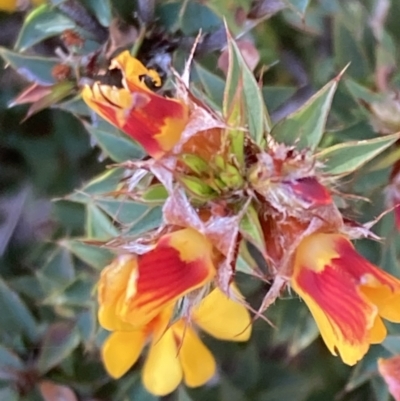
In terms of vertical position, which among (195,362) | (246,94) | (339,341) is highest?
(246,94)

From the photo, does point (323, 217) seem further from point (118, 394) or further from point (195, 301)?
point (118, 394)

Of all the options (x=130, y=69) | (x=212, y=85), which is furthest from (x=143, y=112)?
(x=212, y=85)

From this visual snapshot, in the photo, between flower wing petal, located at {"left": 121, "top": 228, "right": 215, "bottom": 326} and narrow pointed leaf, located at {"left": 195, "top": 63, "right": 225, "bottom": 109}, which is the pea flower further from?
narrow pointed leaf, located at {"left": 195, "top": 63, "right": 225, "bottom": 109}

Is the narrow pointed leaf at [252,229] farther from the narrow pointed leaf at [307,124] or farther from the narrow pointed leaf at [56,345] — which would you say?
the narrow pointed leaf at [56,345]

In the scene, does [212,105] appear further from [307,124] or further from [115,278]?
[115,278]

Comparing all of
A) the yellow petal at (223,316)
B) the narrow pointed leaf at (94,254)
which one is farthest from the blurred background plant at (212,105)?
the yellow petal at (223,316)

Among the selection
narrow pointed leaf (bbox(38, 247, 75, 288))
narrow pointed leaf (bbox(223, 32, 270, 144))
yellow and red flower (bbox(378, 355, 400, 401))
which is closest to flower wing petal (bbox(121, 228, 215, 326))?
narrow pointed leaf (bbox(223, 32, 270, 144))
